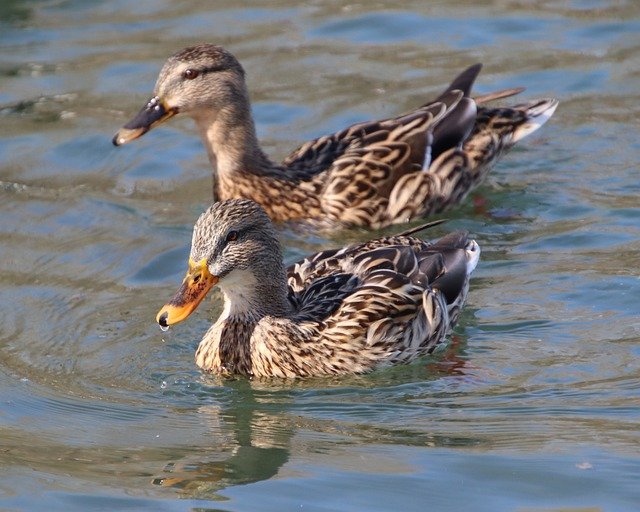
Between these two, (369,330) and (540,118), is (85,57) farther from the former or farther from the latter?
(369,330)

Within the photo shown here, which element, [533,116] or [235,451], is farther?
[533,116]

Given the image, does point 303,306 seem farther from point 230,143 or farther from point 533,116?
point 533,116

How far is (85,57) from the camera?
1515 centimetres

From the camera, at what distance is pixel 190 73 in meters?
11.9

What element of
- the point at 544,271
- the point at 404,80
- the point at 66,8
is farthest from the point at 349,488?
the point at 66,8

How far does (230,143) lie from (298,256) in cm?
136

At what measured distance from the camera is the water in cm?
774

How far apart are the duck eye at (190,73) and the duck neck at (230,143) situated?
15.1 inches

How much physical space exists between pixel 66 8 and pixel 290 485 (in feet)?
32.8

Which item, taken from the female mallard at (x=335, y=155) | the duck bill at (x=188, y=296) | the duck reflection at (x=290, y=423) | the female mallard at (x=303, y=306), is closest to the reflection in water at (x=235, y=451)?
the duck reflection at (x=290, y=423)

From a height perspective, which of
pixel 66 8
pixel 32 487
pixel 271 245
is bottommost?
pixel 32 487

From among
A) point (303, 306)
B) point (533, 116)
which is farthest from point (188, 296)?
point (533, 116)

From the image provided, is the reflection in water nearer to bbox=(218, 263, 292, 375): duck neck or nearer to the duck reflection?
the duck reflection

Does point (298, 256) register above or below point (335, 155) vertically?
below
